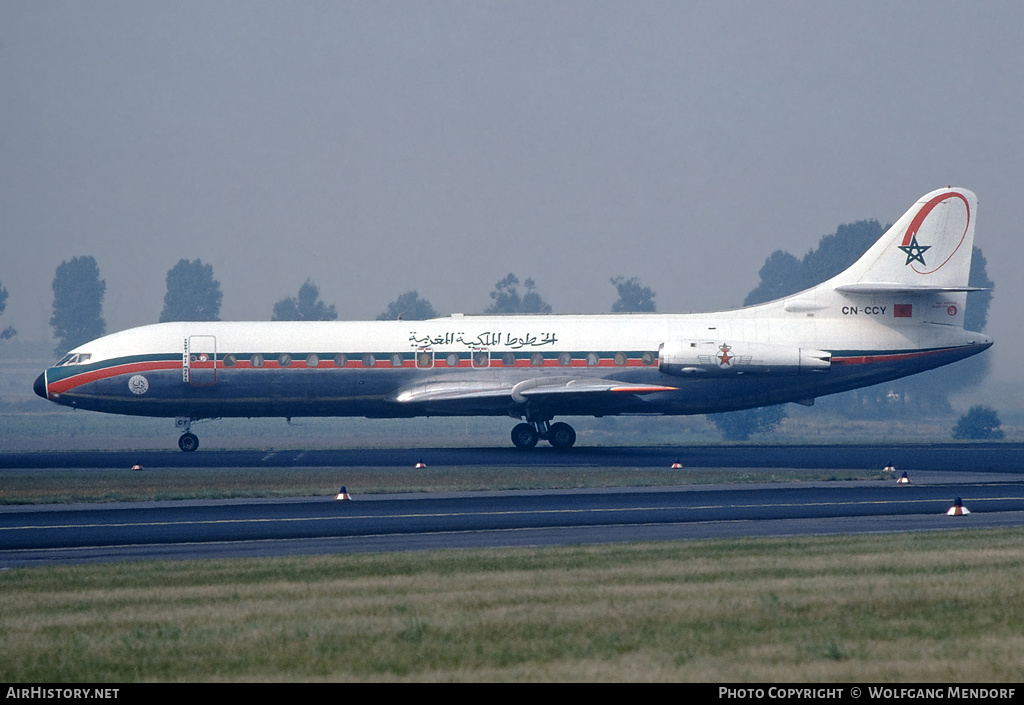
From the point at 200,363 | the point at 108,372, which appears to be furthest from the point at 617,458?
the point at 108,372

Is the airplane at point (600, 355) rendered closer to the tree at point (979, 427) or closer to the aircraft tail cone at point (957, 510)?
the aircraft tail cone at point (957, 510)

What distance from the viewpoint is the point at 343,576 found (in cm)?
1340

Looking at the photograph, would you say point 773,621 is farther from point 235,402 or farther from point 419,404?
point 235,402

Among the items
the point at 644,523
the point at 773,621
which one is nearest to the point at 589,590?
the point at 773,621

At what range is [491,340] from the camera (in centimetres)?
3753

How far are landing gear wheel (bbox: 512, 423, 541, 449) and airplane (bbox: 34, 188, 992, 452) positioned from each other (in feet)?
2.21

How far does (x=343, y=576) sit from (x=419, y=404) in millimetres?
23522

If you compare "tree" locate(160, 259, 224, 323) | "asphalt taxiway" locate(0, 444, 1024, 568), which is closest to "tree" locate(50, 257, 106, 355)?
"tree" locate(160, 259, 224, 323)

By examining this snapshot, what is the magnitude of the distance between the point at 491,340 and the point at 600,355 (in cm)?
378

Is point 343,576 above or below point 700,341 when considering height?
below

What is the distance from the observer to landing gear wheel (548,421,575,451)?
38312mm

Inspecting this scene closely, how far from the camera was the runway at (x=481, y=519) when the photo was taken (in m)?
17.2

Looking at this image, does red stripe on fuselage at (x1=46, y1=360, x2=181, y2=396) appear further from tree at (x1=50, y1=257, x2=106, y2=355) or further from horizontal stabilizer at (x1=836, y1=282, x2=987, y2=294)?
tree at (x1=50, y1=257, x2=106, y2=355)

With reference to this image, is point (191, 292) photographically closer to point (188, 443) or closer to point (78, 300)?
point (78, 300)
